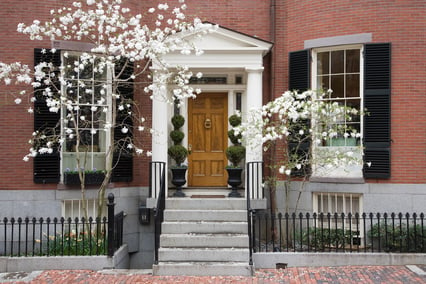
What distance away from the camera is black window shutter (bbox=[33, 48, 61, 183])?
1054 cm

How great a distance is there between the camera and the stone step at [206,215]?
9.91 meters

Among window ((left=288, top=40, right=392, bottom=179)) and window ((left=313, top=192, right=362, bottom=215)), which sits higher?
window ((left=288, top=40, right=392, bottom=179))

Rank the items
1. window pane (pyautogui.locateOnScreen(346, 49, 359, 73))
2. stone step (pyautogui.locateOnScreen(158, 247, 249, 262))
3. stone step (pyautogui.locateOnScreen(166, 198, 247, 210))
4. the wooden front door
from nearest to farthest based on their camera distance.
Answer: stone step (pyautogui.locateOnScreen(158, 247, 249, 262)) < stone step (pyautogui.locateOnScreen(166, 198, 247, 210)) < window pane (pyautogui.locateOnScreen(346, 49, 359, 73)) < the wooden front door

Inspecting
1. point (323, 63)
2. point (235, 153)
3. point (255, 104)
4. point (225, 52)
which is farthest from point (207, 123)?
point (323, 63)

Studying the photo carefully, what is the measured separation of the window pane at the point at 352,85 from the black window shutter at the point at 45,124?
6600mm

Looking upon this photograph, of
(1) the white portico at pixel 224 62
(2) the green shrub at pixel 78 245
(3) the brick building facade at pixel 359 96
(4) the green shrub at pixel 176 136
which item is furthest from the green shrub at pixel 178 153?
(2) the green shrub at pixel 78 245

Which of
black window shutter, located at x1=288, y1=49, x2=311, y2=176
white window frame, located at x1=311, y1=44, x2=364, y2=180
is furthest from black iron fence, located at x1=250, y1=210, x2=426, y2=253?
black window shutter, located at x1=288, y1=49, x2=311, y2=176

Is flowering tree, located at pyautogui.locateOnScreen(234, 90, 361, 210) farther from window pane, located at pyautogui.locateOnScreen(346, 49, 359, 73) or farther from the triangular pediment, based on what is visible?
the triangular pediment

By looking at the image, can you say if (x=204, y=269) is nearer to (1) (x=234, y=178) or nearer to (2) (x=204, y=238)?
(2) (x=204, y=238)

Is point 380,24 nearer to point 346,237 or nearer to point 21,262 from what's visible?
point 346,237

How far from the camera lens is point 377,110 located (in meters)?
10.4

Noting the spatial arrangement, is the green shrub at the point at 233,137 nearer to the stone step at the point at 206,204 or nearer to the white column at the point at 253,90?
the white column at the point at 253,90

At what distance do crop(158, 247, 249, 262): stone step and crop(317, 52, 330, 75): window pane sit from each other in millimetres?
4754

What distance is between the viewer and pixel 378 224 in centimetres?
939
